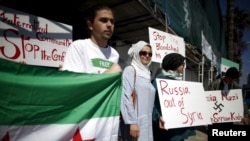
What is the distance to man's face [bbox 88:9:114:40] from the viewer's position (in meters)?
2.33

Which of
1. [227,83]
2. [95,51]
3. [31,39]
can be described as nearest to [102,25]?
[95,51]

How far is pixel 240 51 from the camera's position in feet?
121

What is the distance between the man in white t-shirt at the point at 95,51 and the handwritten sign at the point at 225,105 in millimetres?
2674

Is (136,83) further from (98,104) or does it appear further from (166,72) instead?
(98,104)

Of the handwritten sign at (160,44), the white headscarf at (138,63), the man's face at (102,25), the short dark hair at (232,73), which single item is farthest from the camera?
the short dark hair at (232,73)

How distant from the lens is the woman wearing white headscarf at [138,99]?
266 centimetres

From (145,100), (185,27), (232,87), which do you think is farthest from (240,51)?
(145,100)

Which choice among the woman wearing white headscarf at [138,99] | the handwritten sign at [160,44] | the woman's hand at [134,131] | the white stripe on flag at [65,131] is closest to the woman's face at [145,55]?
the woman wearing white headscarf at [138,99]

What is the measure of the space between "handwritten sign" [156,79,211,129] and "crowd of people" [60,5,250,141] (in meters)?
0.07

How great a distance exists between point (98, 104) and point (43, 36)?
1996 millimetres

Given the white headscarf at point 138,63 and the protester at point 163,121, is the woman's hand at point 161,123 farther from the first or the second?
the white headscarf at point 138,63

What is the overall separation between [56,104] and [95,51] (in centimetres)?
62

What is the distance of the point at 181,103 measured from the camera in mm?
3346

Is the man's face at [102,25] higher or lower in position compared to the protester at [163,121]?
higher
